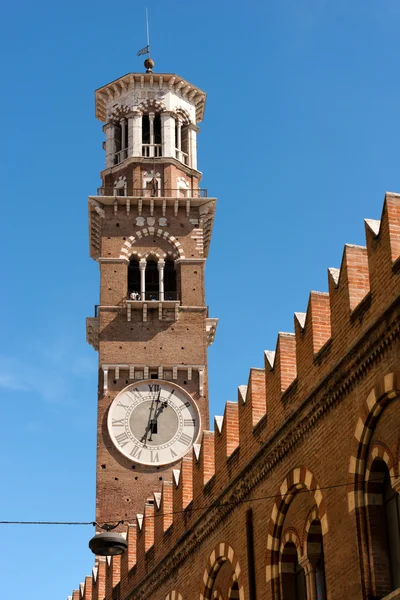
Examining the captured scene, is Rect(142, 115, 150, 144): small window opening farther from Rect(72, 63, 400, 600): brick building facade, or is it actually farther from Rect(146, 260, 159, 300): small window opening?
Rect(72, 63, 400, 600): brick building facade

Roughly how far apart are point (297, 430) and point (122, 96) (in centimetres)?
3381

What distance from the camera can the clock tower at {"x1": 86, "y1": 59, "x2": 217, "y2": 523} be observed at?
45.1m

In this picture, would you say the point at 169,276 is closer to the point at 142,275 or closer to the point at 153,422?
the point at 142,275

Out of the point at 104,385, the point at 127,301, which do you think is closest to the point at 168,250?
the point at 127,301

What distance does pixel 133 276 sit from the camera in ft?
161

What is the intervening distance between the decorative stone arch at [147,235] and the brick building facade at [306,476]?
17.2 m

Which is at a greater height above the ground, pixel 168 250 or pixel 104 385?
pixel 168 250

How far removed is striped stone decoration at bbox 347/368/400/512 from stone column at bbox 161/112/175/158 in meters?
33.2

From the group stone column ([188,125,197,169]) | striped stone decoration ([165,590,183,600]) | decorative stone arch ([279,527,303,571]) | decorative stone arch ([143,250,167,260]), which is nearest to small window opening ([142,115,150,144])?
stone column ([188,125,197,169])

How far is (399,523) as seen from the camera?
18.1 meters

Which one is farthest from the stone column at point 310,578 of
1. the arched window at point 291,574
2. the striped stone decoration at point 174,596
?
the striped stone decoration at point 174,596

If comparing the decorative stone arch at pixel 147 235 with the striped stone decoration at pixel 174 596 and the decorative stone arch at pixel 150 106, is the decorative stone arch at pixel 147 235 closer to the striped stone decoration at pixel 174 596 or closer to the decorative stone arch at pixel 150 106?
the decorative stone arch at pixel 150 106

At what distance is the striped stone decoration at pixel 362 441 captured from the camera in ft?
60.7

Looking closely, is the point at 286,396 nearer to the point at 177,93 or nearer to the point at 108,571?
the point at 108,571
